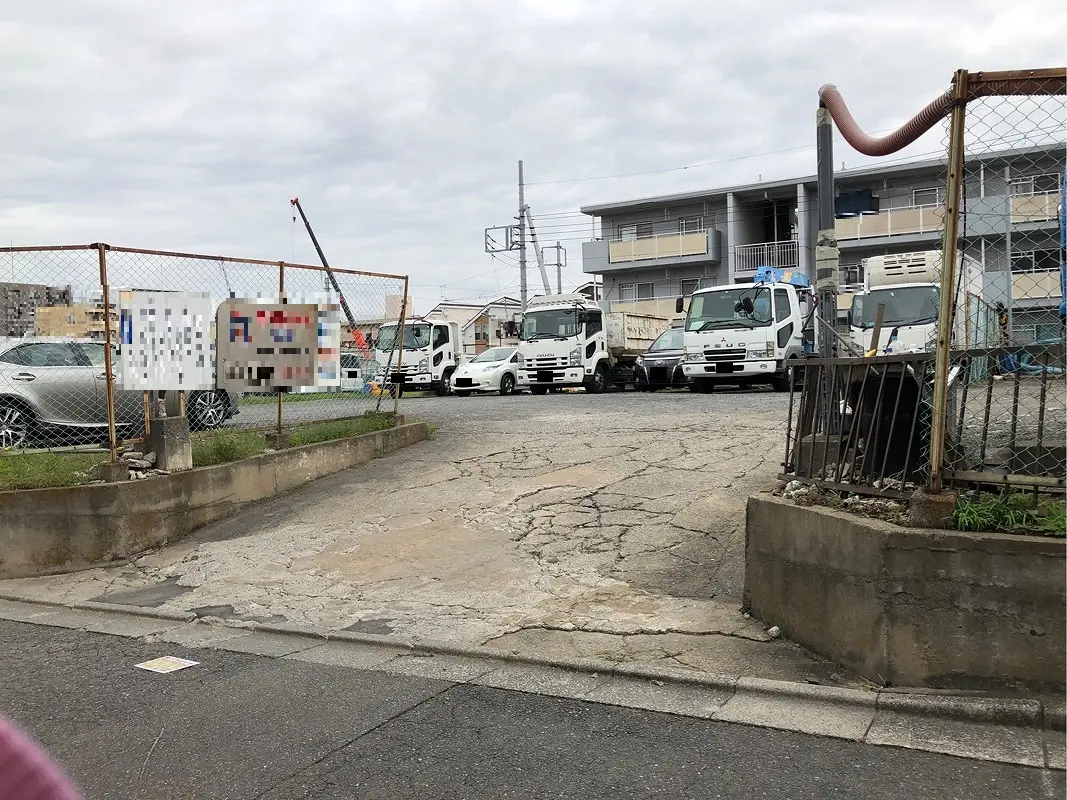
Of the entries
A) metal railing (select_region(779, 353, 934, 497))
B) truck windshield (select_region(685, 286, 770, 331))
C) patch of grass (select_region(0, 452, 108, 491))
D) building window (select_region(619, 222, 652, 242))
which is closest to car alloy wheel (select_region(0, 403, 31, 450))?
patch of grass (select_region(0, 452, 108, 491))

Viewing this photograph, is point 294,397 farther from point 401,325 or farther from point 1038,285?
point 1038,285

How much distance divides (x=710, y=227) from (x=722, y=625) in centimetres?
3678

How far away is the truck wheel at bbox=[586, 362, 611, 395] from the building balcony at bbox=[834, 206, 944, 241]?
13.8 meters

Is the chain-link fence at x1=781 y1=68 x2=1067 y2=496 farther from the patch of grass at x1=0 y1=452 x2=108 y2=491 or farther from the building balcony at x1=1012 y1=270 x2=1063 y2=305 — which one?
the patch of grass at x1=0 y1=452 x2=108 y2=491

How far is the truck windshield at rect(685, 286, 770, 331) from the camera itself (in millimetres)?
18406

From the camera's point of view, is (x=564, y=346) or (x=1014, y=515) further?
(x=564, y=346)

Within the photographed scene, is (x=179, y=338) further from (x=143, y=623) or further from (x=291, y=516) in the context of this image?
(x=143, y=623)

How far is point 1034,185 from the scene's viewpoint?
470cm

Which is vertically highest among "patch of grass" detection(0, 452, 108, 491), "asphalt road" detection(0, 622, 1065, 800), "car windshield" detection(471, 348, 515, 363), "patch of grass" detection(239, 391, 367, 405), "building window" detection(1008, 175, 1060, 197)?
"building window" detection(1008, 175, 1060, 197)

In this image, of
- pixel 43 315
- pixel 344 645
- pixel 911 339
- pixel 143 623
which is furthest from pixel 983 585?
pixel 911 339

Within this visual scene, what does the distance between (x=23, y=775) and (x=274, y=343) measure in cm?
851

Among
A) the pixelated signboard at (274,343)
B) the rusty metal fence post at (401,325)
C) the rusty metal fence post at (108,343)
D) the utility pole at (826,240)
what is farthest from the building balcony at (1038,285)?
the rusty metal fence post at (401,325)

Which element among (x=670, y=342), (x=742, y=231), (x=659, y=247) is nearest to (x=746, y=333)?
(x=670, y=342)

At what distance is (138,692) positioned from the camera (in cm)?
459
